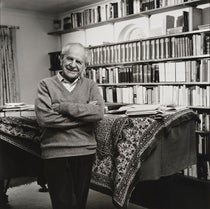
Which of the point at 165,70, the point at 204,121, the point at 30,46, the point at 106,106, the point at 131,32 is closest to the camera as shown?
the point at 106,106

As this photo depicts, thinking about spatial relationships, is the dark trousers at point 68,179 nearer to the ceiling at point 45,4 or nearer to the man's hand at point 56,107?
the man's hand at point 56,107

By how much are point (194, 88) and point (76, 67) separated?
2535 millimetres

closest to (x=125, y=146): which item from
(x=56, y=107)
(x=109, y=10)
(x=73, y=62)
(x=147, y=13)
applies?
(x=56, y=107)

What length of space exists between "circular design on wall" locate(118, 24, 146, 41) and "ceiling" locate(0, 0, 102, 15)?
76 cm

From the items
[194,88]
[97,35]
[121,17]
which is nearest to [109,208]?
[194,88]

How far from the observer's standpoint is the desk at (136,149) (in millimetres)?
2293

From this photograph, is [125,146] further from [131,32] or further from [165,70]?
[131,32]

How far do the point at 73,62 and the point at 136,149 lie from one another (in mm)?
714

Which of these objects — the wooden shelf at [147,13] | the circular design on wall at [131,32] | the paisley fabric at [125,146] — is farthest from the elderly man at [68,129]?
the circular design on wall at [131,32]

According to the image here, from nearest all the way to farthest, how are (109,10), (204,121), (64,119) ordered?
(64,119), (204,121), (109,10)

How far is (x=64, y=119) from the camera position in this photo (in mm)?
2119

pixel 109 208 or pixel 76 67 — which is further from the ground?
pixel 76 67

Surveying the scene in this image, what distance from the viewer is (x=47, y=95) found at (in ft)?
7.16

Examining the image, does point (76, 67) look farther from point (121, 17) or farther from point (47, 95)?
point (121, 17)
